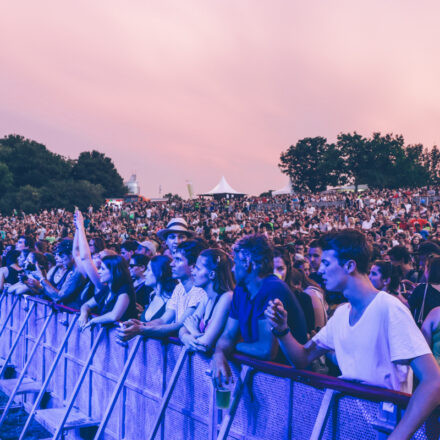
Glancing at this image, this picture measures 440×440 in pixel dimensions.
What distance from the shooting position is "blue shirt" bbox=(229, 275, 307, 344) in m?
3.27

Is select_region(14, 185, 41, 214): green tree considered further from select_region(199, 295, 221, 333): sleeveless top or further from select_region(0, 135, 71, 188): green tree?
select_region(199, 295, 221, 333): sleeveless top

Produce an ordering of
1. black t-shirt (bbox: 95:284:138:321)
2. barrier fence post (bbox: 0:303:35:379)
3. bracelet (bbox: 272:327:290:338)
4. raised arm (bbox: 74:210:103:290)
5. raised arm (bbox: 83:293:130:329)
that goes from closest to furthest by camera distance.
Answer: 1. bracelet (bbox: 272:327:290:338)
2. raised arm (bbox: 83:293:130:329)
3. black t-shirt (bbox: 95:284:138:321)
4. raised arm (bbox: 74:210:103:290)
5. barrier fence post (bbox: 0:303:35:379)

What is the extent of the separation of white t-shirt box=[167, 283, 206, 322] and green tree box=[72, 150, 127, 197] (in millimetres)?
84882

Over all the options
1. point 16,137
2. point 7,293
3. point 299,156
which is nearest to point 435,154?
point 299,156

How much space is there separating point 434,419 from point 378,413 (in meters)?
0.26

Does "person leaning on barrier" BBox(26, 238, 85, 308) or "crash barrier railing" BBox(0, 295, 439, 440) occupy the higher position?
"person leaning on barrier" BBox(26, 238, 85, 308)

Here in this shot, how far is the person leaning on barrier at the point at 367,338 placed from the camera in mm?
2199

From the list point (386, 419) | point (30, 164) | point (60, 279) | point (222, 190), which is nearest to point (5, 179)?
point (30, 164)

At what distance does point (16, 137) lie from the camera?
9281 cm

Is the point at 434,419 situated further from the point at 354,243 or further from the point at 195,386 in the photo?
the point at 195,386

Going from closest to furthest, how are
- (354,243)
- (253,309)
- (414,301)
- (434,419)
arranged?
(434,419) → (354,243) → (253,309) → (414,301)

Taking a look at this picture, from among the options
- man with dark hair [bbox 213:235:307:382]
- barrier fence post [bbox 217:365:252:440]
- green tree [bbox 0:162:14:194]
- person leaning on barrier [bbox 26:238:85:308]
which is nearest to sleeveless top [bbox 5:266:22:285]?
person leaning on barrier [bbox 26:238:85:308]

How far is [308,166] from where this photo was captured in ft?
313

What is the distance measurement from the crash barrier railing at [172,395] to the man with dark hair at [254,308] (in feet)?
0.35
